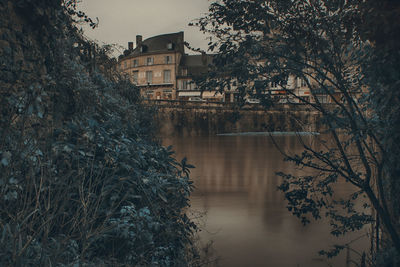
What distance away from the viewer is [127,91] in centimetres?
897

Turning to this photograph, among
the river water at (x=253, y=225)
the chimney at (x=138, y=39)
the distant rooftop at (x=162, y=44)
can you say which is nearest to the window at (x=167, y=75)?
the distant rooftop at (x=162, y=44)

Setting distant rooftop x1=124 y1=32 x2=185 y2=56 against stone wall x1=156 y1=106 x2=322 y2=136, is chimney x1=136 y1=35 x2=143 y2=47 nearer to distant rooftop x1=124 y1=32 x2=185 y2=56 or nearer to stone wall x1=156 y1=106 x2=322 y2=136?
distant rooftop x1=124 y1=32 x2=185 y2=56

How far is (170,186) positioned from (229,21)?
2.06 meters

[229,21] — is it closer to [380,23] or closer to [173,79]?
[380,23]

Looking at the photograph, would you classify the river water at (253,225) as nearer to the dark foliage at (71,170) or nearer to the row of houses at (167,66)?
the dark foliage at (71,170)

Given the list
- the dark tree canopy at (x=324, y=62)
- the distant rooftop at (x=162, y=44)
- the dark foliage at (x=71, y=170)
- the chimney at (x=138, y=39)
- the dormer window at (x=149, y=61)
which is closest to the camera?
the dark foliage at (x=71, y=170)

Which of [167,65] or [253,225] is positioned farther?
[167,65]

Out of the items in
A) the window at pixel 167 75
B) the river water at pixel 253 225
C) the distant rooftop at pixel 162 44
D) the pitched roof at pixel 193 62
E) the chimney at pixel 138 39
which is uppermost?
the chimney at pixel 138 39

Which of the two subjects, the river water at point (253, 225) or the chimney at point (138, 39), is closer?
the river water at point (253, 225)

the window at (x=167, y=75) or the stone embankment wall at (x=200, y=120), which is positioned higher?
the window at (x=167, y=75)

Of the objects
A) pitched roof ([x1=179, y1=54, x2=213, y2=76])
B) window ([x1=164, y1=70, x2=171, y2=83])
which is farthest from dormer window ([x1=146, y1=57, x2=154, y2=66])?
pitched roof ([x1=179, y1=54, x2=213, y2=76])

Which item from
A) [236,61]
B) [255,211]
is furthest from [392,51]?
[255,211]

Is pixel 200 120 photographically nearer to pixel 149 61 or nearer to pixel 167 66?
pixel 167 66

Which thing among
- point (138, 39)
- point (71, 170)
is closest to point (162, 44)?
point (138, 39)
